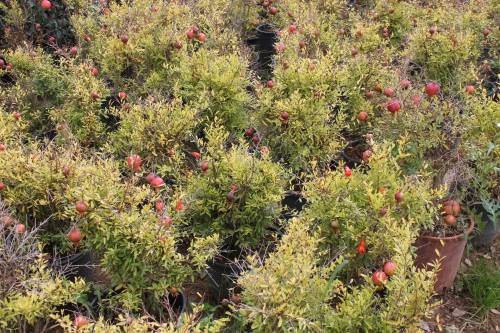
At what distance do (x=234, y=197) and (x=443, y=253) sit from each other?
1.28 m

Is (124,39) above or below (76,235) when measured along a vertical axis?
above

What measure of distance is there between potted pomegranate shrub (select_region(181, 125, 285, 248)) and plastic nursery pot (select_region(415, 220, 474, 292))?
893mm

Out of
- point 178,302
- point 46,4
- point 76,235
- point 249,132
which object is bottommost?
point 178,302

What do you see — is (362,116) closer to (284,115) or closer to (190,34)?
(284,115)

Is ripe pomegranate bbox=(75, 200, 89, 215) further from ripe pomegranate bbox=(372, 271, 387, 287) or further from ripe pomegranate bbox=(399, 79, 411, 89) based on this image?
ripe pomegranate bbox=(399, 79, 411, 89)

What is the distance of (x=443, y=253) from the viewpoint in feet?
9.73

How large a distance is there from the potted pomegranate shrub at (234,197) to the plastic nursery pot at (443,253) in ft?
2.93

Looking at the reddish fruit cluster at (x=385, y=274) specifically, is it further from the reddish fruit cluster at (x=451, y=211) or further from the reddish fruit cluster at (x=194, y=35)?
the reddish fruit cluster at (x=194, y=35)

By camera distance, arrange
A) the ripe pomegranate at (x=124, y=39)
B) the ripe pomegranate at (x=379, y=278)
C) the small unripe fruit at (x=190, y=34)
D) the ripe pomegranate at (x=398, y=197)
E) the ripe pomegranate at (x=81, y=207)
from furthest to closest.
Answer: the small unripe fruit at (x=190, y=34), the ripe pomegranate at (x=124, y=39), the ripe pomegranate at (x=398, y=197), the ripe pomegranate at (x=81, y=207), the ripe pomegranate at (x=379, y=278)

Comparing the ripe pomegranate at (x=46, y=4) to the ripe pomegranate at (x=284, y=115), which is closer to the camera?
the ripe pomegranate at (x=284, y=115)

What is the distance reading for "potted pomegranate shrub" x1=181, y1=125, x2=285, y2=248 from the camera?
2607mm

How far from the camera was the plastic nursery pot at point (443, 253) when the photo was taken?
114 inches

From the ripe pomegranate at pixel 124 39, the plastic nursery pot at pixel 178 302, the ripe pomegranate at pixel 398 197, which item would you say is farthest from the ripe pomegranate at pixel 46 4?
the ripe pomegranate at pixel 398 197

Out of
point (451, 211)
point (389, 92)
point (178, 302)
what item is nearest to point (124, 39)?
point (389, 92)
